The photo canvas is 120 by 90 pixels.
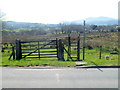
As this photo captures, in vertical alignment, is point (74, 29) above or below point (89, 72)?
above

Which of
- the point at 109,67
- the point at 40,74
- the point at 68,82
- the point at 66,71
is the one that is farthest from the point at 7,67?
the point at 109,67

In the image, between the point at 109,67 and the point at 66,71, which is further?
the point at 109,67

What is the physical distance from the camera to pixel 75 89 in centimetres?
584

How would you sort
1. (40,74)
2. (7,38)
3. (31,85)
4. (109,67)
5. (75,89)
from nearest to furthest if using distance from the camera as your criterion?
(75,89) → (31,85) → (40,74) → (109,67) → (7,38)

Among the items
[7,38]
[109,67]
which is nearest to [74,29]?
[7,38]

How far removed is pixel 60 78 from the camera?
7.14 m

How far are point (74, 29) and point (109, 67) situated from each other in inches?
1773

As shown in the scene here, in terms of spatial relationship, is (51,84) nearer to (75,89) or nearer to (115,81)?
(75,89)

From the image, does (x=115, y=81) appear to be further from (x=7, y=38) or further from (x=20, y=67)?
(x=7, y=38)

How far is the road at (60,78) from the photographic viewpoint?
6312mm

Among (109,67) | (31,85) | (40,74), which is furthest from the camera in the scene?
(109,67)

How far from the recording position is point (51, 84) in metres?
6.39

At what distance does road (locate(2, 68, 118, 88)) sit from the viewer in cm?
631

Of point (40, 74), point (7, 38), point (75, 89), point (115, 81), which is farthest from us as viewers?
point (7, 38)
